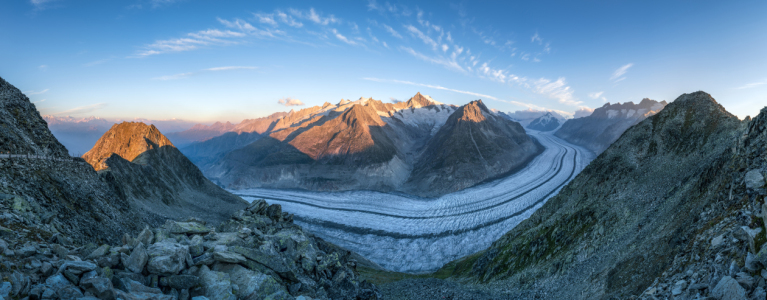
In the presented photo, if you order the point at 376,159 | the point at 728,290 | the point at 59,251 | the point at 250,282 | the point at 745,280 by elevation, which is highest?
the point at 745,280

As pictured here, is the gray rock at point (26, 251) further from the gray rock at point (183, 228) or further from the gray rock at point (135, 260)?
the gray rock at point (183, 228)

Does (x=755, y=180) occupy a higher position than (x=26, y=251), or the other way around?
(x=755, y=180)

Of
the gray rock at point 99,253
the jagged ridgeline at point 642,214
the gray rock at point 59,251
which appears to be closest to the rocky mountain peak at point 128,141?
the gray rock at point 59,251

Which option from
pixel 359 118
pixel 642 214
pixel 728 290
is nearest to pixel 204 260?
pixel 728 290

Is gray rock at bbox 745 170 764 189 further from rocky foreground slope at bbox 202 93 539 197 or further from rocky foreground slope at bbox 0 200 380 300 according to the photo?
rocky foreground slope at bbox 202 93 539 197

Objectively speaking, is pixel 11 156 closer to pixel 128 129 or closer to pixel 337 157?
pixel 128 129

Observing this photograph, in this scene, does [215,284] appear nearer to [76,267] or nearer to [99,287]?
[99,287]

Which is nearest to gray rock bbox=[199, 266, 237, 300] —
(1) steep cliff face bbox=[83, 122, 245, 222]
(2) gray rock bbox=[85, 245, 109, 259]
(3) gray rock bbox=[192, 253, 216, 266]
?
(3) gray rock bbox=[192, 253, 216, 266]
